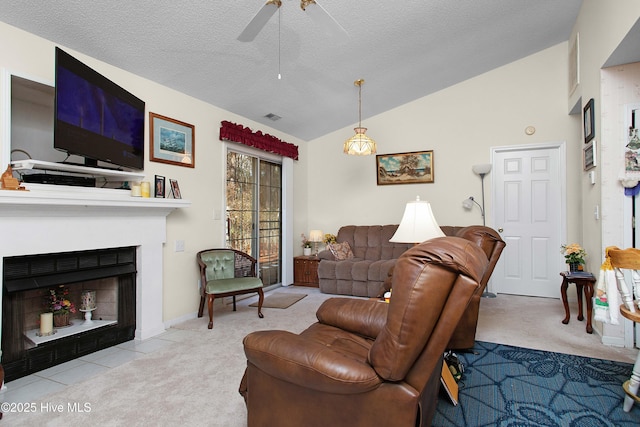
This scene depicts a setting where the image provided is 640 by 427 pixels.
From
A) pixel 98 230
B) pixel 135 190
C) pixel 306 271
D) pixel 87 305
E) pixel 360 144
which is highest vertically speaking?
pixel 360 144

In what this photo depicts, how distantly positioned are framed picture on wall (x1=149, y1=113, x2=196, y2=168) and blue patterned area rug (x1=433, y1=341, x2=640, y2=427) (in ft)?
10.9

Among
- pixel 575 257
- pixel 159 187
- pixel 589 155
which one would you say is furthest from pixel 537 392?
pixel 159 187

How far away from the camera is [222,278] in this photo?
12.6 ft

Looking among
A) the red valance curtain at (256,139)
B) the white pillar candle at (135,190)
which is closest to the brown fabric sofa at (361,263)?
the red valance curtain at (256,139)

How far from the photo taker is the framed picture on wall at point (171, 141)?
11.0 feet

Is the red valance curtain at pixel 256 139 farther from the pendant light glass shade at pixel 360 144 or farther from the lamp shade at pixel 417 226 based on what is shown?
the lamp shade at pixel 417 226

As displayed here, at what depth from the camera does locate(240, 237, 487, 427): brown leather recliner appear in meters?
1.08

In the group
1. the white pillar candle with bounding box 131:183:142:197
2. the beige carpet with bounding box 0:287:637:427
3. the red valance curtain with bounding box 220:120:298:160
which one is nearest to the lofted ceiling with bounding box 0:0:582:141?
the red valance curtain with bounding box 220:120:298:160

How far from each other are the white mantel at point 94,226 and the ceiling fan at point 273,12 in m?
1.70

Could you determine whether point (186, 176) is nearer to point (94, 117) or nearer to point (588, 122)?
point (94, 117)

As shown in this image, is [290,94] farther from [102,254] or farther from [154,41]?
[102,254]

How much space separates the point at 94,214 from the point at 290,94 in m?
2.65

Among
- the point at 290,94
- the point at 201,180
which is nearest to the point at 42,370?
the point at 201,180

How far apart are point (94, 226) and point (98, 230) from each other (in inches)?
1.9
